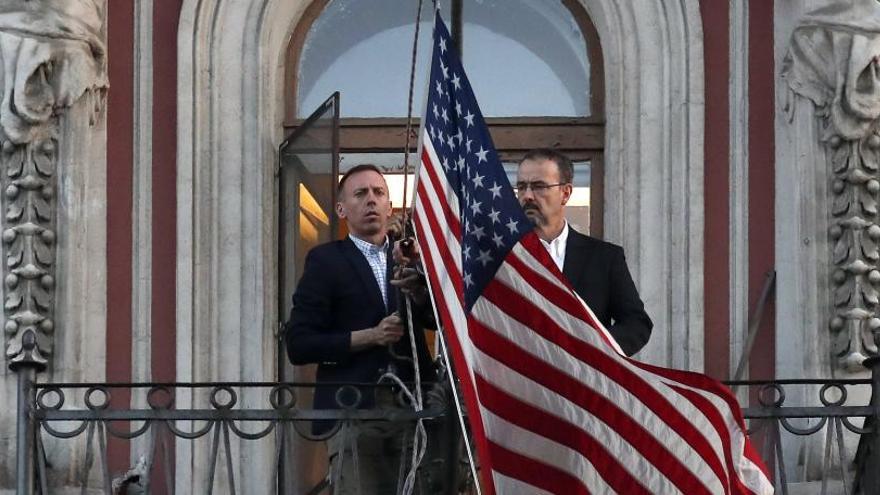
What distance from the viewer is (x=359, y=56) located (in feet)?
65.1

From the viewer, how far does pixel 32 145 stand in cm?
1858

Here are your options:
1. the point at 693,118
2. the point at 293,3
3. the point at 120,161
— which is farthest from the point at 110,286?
the point at 693,118

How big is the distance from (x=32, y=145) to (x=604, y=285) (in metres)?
3.29

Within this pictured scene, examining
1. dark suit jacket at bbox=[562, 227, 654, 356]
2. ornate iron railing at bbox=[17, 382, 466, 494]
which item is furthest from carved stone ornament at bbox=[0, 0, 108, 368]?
dark suit jacket at bbox=[562, 227, 654, 356]

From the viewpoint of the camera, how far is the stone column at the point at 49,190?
1848 centimetres

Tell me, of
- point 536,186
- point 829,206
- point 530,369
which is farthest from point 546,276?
point 829,206

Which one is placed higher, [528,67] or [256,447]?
[528,67]

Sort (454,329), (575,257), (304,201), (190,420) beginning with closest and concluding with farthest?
1. (454,329)
2. (575,257)
3. (190,420)
4. (304,201)

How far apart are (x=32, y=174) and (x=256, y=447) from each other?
5.85 ft

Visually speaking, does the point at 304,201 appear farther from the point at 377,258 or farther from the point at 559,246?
the point at 559,246

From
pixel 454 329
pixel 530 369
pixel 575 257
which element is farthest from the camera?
pixel 575 257

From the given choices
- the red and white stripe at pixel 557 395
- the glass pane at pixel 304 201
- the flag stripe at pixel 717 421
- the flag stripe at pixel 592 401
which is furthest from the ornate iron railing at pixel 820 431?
the glass pane at pixel 304 201

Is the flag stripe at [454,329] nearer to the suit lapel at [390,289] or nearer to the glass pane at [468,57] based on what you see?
the suit lapel at [390,289]

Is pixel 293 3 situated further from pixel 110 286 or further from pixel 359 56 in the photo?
pixel 110 286
